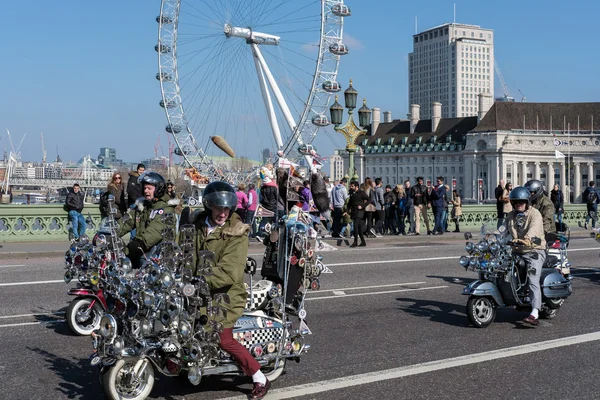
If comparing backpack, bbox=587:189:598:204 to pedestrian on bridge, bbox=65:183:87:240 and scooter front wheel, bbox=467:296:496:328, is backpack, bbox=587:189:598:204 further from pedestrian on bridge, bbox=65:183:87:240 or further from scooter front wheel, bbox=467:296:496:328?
scooter front wheel, bbox=467:296:496:328

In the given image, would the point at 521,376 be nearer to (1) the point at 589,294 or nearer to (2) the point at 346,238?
(1) the point at 589,294

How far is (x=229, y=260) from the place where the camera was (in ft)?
20.3

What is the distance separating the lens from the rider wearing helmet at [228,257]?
6137 mm

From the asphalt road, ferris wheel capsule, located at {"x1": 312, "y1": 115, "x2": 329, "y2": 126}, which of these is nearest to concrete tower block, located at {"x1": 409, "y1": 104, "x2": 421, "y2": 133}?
ferris wheel capsule, located at {"x1": 312, "y1": 115, "x2": 329, "y2": 126}

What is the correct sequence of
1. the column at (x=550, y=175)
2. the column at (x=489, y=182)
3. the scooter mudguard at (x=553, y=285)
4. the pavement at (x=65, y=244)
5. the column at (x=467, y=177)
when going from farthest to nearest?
the column at (x=467, y=177)
the column at (x=489, y=182)
the column at (x=550, y=175)
the pavement at (x=65, y=244)
the scooter mudguard at (x=553, y=285)

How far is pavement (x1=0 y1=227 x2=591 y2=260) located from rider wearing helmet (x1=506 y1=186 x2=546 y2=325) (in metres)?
11.7

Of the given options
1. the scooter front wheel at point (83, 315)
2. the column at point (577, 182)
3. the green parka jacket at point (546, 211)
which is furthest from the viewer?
the column at point (577, 182)

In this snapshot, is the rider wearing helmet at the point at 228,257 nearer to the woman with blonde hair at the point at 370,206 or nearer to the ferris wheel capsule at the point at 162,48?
the woman with blonde hair at the point at 370,206

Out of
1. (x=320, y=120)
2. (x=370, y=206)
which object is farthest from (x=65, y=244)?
(x=320, y=120)

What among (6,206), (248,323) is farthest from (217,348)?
(6,206)

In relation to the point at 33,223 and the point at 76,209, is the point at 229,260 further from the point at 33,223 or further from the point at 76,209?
the point at 33,223

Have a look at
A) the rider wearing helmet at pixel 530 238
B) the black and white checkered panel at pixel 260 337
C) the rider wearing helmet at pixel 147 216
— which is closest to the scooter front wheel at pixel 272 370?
the black and white checkered panel at pixel 260 337

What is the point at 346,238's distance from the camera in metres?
23.5

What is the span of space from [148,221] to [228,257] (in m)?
2.61
